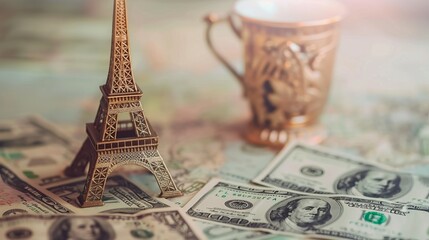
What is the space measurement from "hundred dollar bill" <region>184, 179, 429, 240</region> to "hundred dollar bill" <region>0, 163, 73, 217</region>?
17 centimetres

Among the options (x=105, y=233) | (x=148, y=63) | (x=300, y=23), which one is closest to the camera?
(x=105, y=233)

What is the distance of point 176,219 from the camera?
87 centimetres

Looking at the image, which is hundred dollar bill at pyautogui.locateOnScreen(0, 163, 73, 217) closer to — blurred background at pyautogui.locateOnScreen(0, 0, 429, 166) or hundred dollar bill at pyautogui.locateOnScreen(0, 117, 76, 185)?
hundred dollar bill at pyautogui.locateOnScreen(0, 117, 76, 185)

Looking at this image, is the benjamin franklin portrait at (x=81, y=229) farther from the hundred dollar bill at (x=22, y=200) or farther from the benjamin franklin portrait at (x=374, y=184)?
the benjamin franklin portrait at (x=374, y=184)

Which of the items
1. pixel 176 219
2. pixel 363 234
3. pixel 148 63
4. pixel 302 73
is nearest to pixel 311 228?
pixel 363 234

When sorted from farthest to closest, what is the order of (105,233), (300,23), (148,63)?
1. (148,63)
2. (300,23)
3. (105,233)

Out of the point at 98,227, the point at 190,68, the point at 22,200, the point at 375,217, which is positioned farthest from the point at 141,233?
the point at 190,68

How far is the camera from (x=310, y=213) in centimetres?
88

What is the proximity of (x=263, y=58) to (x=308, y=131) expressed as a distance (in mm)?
147

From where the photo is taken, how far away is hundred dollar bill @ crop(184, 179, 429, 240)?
33.3 inches

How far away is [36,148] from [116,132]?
0.26 m

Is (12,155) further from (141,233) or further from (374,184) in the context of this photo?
(374,184)

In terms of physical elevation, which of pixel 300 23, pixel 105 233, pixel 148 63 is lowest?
pixel 105 233

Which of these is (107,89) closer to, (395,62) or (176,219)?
(176,219)
